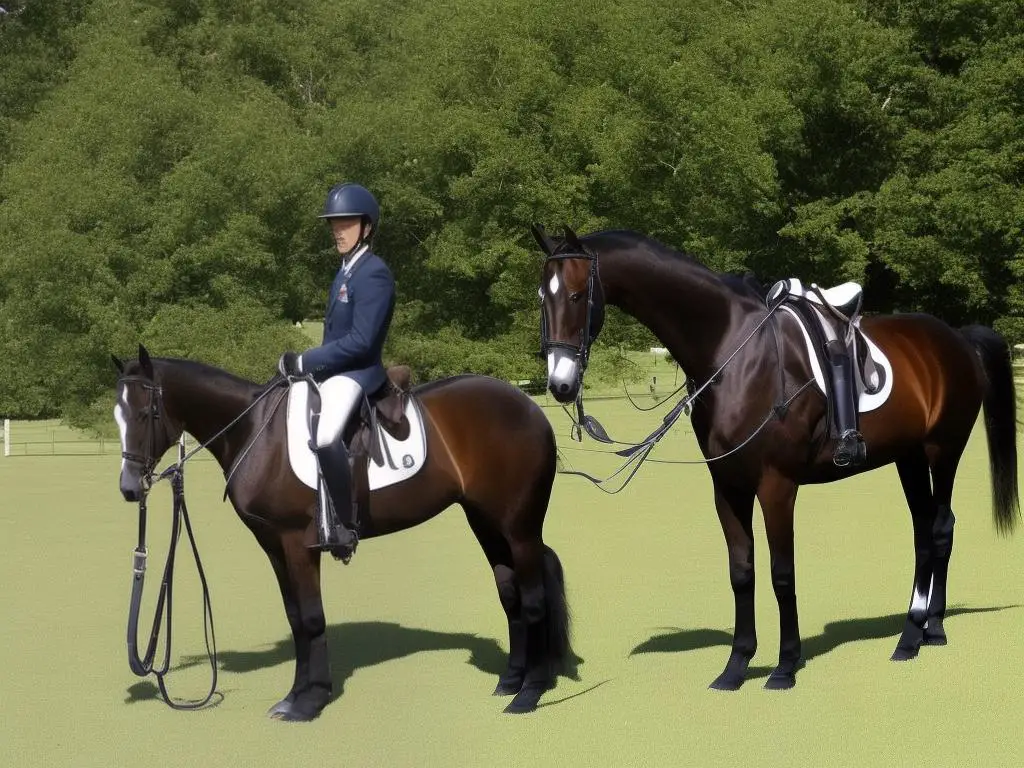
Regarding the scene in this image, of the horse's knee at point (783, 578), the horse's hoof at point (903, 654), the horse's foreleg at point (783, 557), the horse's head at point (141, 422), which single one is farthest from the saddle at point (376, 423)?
the horse's hoof at point (903, 654)

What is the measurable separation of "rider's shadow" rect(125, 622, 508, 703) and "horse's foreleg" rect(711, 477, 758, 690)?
148cm

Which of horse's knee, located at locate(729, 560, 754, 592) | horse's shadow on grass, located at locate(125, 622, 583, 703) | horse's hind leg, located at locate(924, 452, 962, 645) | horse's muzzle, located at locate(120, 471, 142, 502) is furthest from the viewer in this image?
horse's hind leg, located at locate(924, 452, 962, 645)

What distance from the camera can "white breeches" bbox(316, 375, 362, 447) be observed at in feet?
27.3

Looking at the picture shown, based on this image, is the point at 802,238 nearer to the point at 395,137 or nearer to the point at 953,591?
the point at 395,137

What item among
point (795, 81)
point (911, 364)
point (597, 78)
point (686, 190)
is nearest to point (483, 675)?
point (911, 364)

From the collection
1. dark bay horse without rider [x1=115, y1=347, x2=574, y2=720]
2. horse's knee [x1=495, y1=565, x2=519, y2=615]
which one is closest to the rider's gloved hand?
dark bay horse without rider [x1=115, y1=347, x2=574, y2=720]

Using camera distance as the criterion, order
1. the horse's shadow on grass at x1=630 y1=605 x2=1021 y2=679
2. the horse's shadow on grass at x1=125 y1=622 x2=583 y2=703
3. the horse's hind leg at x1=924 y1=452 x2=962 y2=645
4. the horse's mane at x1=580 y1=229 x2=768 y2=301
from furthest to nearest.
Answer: the horse's hind leg at x1=924 y1=452 x2=962 y2=645, the horse's shadow on grass at x1=630 y1=605 x2=1021 y2=679, the horse's shadow on grass at x1=125 y1=622 x2=583 y2=703, the horse's mane at x1=580 y1=229 x2=768 y2=301

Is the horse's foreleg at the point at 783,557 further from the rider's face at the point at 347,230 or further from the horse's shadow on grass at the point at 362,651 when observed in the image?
the rider's face at the point at 347,230

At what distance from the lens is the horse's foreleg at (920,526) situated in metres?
10.0

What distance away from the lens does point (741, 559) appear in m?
9.25

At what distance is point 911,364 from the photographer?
33.4 feet

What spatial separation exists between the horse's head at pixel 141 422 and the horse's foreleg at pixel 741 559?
3157mm

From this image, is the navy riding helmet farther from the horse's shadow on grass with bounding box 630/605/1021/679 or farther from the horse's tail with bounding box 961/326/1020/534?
the horse's tail with bounding box 961/326/1020/534

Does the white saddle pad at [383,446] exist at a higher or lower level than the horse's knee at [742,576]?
higher
